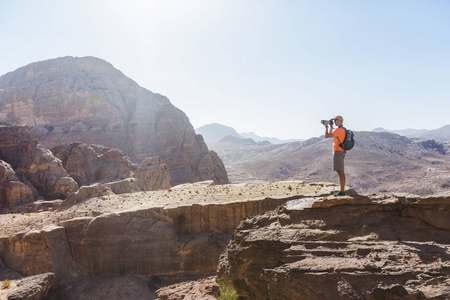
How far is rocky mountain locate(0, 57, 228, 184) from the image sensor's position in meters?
58.8

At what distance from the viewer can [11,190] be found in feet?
74.7

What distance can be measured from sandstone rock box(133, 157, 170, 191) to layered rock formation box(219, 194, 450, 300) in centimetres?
2291

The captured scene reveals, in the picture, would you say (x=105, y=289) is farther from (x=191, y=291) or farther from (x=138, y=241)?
(x=191, y=291)

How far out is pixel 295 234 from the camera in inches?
245

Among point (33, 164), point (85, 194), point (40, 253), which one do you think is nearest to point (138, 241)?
point (40, 253)

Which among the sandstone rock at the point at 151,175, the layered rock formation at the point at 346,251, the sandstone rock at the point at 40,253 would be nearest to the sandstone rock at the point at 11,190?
the sandstone rock at the point at 151,175

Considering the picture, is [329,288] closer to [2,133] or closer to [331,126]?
[331,126]

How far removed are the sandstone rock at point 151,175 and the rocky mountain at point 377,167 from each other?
133 ft

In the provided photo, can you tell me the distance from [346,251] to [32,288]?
11489mm

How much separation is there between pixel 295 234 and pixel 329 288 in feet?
5.58

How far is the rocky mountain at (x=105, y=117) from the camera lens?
193 ft

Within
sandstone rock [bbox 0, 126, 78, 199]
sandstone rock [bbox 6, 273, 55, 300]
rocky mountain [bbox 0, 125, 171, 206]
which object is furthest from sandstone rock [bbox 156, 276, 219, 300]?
sandstone rock [bbox 0, 126, 78, 199]

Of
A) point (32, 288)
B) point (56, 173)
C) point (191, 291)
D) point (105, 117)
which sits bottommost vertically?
point (191, 291)

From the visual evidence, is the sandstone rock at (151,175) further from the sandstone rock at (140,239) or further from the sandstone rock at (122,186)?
the sandstone rock at (140,239)
